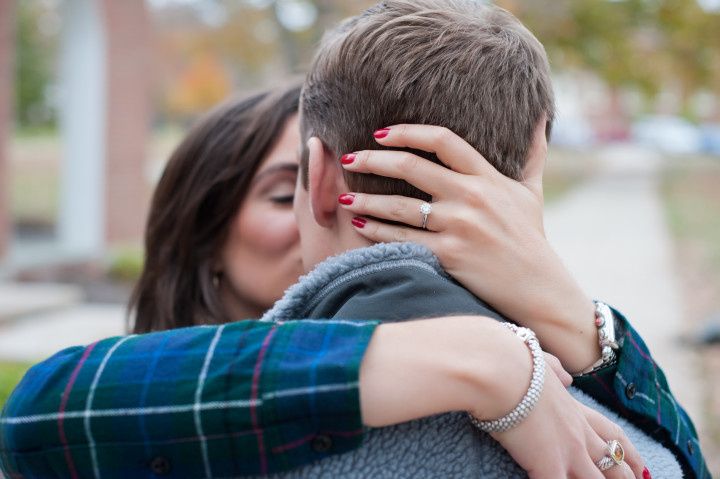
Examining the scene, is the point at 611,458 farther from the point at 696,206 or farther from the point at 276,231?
the point at 696,206

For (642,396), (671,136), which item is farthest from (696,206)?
(671,136)

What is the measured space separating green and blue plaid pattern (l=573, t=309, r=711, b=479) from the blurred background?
0.73 m

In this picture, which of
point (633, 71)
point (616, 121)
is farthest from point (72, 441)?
point (616, 121)

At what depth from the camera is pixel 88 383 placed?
1141 millimetres

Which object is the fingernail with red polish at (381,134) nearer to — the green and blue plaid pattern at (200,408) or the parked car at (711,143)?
the green and blue plaid pattern at (200,408)

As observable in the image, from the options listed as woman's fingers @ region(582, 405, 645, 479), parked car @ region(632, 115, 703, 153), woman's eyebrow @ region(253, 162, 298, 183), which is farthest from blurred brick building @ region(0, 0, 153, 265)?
parked car @ region(632, 115, 703, 153)

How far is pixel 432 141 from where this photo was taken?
129 centimetres

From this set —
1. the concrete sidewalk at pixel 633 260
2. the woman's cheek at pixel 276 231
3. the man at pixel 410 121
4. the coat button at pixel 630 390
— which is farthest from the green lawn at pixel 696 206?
the man at pixel 410 121

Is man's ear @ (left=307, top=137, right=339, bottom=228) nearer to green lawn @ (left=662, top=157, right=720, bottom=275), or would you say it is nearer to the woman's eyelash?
the woman's eyelash

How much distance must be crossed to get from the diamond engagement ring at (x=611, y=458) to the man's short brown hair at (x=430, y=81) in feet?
1.47

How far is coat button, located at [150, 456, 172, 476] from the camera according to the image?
3.68ft

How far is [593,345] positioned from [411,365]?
1.62 feet

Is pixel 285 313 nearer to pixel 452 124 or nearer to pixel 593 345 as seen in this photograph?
pixel 452 124

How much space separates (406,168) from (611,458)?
0.52 meters
